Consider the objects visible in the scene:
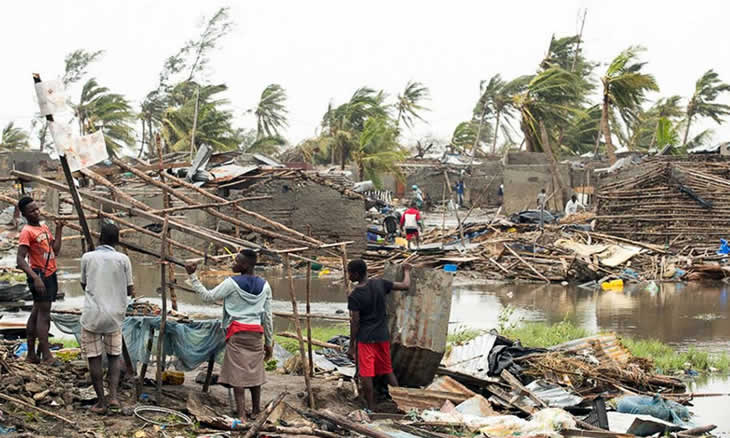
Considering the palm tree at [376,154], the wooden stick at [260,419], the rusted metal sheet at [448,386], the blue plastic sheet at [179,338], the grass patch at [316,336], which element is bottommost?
the grass patch at [316,336]

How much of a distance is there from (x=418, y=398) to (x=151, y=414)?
2.26 meters

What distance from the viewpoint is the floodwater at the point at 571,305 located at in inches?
487

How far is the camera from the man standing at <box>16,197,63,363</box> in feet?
22.9

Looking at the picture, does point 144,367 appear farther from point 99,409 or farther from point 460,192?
point 460,192

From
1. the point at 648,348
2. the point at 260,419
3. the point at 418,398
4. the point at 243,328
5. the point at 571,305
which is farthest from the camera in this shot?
the point at 571,305

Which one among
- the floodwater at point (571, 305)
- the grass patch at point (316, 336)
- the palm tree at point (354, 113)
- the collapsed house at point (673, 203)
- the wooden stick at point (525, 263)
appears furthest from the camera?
the palm tree at point (354, 113)

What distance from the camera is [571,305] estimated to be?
49.4 feet

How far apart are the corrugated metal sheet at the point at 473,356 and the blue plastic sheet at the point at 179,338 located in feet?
8.32

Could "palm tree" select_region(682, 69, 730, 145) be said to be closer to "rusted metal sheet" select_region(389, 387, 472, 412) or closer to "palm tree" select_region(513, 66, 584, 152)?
"palm tree" select_region(513, 66, 584, 152)

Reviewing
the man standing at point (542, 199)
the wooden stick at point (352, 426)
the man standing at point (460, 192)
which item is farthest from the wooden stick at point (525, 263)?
the man standing at point (460, 192)

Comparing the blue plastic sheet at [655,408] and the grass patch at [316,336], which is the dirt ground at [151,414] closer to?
the grass patch at [316,336]

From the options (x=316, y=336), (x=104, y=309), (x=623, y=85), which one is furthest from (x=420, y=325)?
(x=623, y=85)

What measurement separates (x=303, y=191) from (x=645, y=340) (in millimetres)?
10946

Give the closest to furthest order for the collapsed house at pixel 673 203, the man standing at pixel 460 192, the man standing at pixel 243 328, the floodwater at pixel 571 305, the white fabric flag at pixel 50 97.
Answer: the white fabric flag at pixel 50 97, the man standing at pixel 243 328, the floodwater at pixel 571 305, the collapsed house at pixel 673 203, the man standing at pixel 460 192
